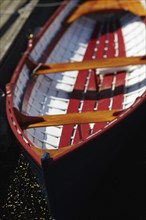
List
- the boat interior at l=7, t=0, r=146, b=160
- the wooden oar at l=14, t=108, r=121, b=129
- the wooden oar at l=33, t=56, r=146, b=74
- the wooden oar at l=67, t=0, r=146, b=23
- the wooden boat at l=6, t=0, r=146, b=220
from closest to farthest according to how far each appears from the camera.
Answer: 1. the wooden boat at l=6, t=0, r=146, b=220
2. the wooden oar at l=14, t=108, r=121, b=129
3. the boat interior at l=7, t=0, r=146, b=160
4. the wooden oar at l=33, t=56, r=146, b=74
5. the wooden oar at l=67, t=0, r=146, b=23

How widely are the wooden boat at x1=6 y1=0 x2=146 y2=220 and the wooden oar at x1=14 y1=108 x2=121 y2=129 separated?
3cm

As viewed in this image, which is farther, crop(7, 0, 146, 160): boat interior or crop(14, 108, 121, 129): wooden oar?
crop(7, 0, 146, 160): boat interior

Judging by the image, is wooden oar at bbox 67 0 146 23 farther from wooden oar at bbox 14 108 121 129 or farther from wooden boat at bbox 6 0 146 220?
wooden oar at bbox 14 108 121 129

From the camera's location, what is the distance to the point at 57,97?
51.7 feet

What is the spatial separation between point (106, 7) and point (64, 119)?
9048mm

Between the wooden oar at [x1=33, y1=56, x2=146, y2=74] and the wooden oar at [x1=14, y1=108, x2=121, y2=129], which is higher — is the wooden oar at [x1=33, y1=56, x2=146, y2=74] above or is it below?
above

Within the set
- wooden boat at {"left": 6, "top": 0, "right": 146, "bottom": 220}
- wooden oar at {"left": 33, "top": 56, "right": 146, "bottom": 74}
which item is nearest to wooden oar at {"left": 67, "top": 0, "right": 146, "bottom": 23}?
wooden boat at {"left": 6, "top": 0, "right": 146, "bottom": 220}

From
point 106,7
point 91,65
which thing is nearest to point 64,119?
point 91,65

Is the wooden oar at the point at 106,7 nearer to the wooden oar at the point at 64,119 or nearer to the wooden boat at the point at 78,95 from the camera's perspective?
the wooden boat at the point at 78,95

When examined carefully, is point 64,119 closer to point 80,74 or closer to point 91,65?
point 91,65

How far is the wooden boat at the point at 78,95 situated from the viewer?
464 inches

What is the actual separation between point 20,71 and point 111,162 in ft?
15.3

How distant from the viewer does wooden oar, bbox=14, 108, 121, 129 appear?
42.1 feet

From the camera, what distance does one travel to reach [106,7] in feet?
66.5
